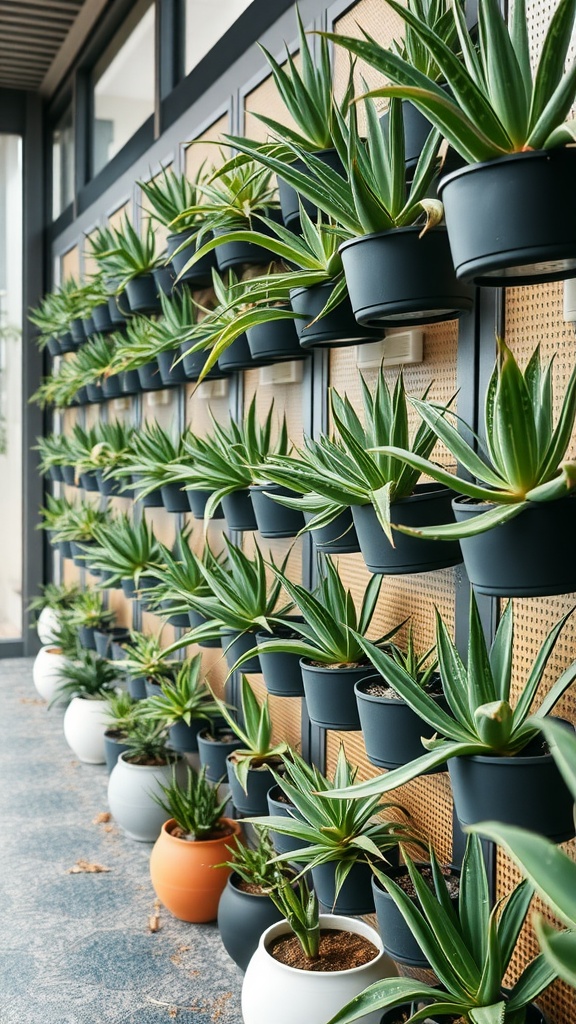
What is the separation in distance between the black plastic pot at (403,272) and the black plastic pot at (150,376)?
6.66ft

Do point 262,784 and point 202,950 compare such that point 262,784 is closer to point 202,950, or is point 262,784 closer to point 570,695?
point 202,950

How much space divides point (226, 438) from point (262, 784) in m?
0.96

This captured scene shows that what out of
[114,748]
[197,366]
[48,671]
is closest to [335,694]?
[197,366]

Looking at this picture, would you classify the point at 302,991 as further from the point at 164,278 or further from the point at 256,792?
the point at 164,278

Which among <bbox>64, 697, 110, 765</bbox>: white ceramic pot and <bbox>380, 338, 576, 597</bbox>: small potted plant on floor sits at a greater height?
<bbox>380, 338, 576, 597</bbox>: small potted plant on floor

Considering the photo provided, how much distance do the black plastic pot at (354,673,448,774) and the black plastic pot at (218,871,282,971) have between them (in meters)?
0.74

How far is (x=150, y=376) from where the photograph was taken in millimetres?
3723

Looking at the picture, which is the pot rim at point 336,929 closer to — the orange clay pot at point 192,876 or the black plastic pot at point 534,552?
the orange clay pot at point 192,876

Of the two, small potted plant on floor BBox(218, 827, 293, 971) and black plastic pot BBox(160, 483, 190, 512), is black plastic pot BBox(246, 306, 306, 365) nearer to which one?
black plastic pot BBox(160, 483, 190, 512)

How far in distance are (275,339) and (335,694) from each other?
930 mm

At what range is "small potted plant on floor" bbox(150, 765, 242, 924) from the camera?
2.68m

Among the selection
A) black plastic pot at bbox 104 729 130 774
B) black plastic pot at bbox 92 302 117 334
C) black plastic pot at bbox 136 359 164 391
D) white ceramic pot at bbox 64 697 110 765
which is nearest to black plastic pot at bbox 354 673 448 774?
black plastic pot at bbox 104 729 130 774

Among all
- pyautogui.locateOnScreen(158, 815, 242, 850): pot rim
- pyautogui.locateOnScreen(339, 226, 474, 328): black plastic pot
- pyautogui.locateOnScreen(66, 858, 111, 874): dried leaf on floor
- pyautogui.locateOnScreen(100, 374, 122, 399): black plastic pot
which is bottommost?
pyautogui.locateOnScreen(66, 858, 111, 874): dried leaf on floor

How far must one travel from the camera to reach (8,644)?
20.9 feet
